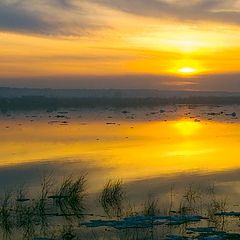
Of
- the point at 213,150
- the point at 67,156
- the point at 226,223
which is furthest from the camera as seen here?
the point at 213,150

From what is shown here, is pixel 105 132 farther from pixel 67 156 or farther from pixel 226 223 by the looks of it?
pixel 226 223

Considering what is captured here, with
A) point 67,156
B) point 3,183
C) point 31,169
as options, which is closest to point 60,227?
point 3,183

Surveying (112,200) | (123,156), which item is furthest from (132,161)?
(112,200)

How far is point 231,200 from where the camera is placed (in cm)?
1163

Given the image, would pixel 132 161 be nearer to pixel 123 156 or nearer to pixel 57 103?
pixel 123 156

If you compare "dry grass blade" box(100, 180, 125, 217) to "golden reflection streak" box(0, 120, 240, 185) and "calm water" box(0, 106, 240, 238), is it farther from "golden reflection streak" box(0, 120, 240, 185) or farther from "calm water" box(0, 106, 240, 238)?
"golden reflection streak" box(0, 120, 240, 185)

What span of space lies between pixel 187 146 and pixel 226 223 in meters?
13.1

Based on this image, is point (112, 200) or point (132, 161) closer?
point (112, 200)

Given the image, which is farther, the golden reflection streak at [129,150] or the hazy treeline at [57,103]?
the hazy treeline at [57,103]

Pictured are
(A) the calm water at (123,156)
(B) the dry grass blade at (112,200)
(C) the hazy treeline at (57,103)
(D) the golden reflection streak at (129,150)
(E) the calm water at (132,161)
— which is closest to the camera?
(B) the dry grass blade at (112,200)

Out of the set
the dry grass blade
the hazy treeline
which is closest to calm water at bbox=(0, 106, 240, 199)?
the dry grass blade

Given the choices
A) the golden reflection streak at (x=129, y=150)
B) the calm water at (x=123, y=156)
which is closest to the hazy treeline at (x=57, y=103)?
the golden reflection streak at (x=129, y=150)

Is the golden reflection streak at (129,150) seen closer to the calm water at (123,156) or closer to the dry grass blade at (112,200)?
the calm water at (123,156)

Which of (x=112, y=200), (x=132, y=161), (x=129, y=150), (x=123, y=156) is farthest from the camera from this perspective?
(x=129, y=150)
